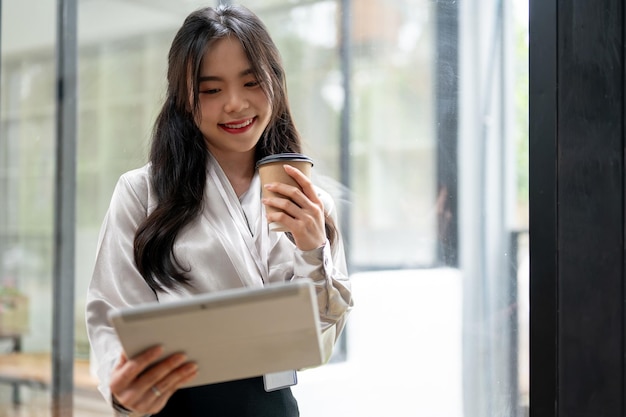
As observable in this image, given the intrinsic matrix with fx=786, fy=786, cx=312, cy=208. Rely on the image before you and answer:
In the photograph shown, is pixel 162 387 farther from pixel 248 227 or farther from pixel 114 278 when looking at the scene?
pixel 248 227

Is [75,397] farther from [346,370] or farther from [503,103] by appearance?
[503,103]

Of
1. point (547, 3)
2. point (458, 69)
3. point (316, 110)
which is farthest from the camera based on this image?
point (316, 110)

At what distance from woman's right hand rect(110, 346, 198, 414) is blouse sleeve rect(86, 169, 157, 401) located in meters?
0.10

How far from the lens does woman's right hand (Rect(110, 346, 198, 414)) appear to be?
1136 mm

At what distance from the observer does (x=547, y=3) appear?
1560mm

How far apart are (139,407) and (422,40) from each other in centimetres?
129

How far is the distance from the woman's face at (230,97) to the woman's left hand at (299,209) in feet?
0.66

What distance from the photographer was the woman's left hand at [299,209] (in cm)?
131

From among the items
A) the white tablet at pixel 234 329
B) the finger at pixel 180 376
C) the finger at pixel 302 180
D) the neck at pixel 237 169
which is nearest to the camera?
the white tablet at pixel 234 329

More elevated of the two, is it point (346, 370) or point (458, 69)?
point (458, 69)

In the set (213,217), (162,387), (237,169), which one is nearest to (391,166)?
(237,169)

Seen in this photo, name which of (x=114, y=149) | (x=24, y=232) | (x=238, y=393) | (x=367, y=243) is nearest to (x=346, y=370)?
(x=367, y=243)

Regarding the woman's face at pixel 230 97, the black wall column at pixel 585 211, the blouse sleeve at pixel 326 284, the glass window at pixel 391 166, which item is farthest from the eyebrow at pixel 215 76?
the black wall column at pixel 585 211

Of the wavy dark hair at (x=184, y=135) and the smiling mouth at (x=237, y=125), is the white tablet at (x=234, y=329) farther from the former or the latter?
the smiling mouth at (x=237, y=125)
